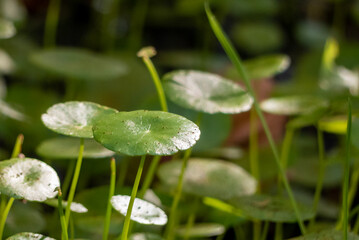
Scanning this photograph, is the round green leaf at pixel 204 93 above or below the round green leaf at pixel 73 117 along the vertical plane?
above

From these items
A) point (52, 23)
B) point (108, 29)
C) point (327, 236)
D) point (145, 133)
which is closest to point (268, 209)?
point (327, 236)

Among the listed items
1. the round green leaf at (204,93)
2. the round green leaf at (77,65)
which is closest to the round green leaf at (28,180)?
the round green leaf at (204,93)

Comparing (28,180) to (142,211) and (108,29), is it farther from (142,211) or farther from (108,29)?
(108,29)

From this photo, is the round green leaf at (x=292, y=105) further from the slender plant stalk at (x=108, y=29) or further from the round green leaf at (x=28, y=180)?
the slender plant stalk at (x=108, y=29)

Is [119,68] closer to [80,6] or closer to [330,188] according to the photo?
[330,188]

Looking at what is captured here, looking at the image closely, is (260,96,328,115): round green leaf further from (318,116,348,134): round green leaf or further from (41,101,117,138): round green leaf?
(41,101,117,138): round green leaf
